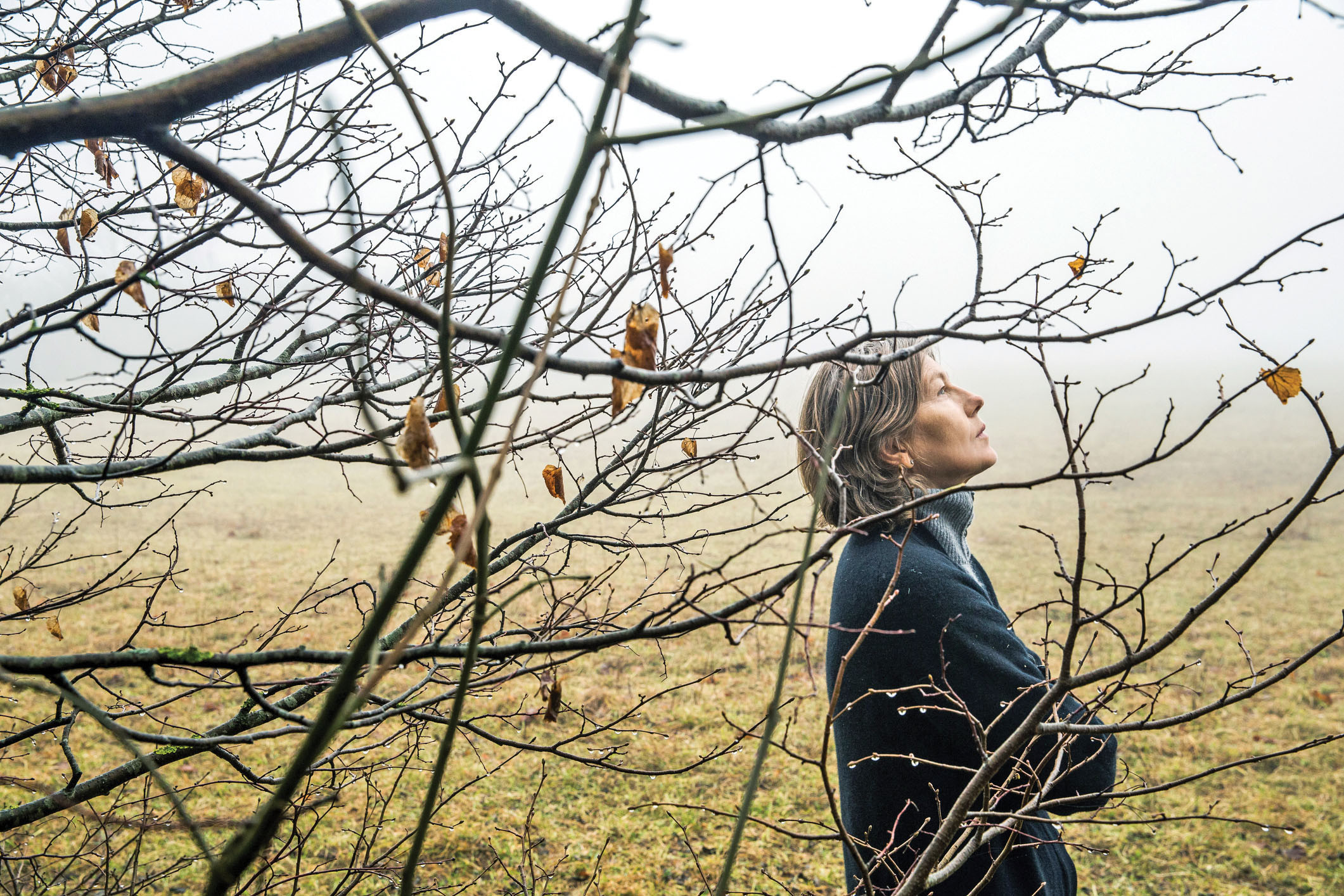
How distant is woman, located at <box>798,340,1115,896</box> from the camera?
184cm

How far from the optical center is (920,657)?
187cm

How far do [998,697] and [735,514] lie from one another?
1316 cm

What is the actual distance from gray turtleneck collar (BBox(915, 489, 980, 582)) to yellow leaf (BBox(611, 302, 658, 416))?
1123 millimetres

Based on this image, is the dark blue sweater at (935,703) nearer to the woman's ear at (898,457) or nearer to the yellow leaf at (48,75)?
the woman's ear at (898,457)

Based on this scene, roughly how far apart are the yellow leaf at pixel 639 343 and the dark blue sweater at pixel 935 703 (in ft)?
2.91

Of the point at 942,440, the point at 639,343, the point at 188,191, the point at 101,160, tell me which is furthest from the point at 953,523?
the point at 101,160

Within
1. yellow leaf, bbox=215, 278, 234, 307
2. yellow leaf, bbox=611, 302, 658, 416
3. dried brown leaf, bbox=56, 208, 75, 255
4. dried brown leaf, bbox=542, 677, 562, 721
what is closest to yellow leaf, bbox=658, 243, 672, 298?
yellow leaf, bbox=611, 302, 658, 416

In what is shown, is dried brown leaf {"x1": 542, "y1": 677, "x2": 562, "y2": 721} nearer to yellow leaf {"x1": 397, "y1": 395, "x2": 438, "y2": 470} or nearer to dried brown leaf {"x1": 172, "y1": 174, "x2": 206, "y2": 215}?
yellow leaf {"x1": 397, "y1": 395, "x2": 438, "y2": 470}

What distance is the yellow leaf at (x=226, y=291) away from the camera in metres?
2.05

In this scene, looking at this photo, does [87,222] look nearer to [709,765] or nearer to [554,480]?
[554,480]

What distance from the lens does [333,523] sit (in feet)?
47.5

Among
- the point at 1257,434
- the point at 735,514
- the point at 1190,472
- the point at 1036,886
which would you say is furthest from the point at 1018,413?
the point at 1036,886

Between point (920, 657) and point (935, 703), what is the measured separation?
16cm

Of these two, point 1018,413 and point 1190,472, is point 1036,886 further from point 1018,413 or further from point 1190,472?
point 1018,413
